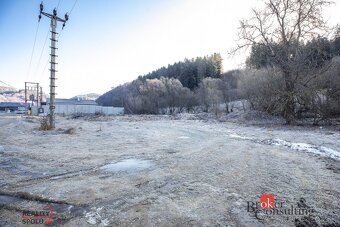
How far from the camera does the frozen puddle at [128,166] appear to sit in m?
5.19

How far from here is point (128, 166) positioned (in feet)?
18.0

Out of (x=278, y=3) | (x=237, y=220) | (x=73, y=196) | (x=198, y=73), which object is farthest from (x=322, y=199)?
(x=198, y=73)

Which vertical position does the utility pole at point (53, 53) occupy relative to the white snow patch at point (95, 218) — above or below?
above

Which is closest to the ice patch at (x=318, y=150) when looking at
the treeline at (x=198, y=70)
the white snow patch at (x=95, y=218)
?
the white snow patch at (x=95, y=218)

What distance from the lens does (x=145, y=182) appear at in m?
4.21

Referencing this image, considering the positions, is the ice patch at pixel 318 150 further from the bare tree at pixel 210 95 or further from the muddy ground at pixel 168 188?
the bare tree at pixel 210 95

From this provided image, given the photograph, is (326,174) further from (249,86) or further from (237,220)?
(249,86)

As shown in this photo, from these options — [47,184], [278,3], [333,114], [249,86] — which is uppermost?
[278,3]

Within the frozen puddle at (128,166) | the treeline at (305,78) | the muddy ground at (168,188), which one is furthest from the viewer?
the treeline at (305,78)

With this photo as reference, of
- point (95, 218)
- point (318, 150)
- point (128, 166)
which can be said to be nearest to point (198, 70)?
point (318, 150)

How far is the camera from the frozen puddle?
17.0 feet

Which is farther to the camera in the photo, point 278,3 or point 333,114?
point 278,3

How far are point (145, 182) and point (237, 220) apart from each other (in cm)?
188

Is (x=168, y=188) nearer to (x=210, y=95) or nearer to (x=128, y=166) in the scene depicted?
(x=128, y=166)
